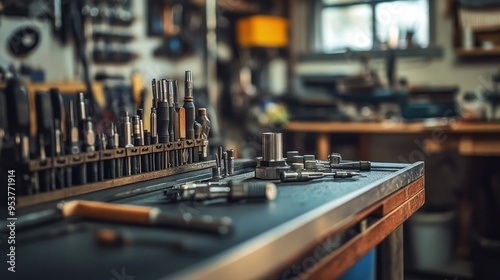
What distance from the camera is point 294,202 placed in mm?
906

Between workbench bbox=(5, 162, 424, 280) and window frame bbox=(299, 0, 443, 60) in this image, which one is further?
window frame bbox=(299, 0, 443, 60)

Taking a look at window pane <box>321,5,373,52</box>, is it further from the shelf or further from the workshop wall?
the workshop wall

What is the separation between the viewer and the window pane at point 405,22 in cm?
434

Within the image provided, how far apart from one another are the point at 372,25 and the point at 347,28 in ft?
0.77

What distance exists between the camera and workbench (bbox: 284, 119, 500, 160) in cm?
315

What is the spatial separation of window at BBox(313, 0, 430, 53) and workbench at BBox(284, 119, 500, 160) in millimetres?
942

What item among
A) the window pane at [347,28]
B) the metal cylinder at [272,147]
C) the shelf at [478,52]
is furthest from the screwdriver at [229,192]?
the window pane at [347,28]

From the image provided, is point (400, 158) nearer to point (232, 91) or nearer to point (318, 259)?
point (232, 91)

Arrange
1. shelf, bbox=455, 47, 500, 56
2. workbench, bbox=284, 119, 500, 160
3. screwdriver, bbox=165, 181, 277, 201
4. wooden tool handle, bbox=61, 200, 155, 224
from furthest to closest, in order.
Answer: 1. shelf, bbox=455, 47, 500, 56
2. workbench, bbox=284, 119, 500, 160
3. screwdriver, bbox=165, 181, 277, 201
4. wooden tool handle, bbox=61, 200, 155, 224

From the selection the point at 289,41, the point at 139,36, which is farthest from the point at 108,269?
the point at 289,41

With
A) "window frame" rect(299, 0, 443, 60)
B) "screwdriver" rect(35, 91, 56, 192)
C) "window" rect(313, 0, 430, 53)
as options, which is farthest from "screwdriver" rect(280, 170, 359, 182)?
"window frame" rect(299, 0, 443, 60)

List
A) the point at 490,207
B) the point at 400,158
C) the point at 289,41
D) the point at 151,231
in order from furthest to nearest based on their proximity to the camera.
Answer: the point at 289,41 → the point at 400,158 → the point at 490,207 → the point at 151,231

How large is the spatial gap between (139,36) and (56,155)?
3259mm

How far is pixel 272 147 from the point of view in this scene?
1.17m
